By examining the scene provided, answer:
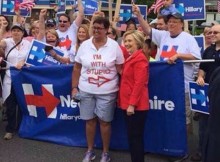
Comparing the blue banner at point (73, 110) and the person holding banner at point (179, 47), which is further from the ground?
the person holding banner at point (179, 47)

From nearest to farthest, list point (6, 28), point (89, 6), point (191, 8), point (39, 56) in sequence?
point (39, 56) → point (6, 28) → point (191, 8) → point (89, 6)

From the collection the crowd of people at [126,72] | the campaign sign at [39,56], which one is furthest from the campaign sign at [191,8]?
the campaign sign at [39,56]

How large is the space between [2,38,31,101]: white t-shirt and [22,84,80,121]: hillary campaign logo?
0.37 metres

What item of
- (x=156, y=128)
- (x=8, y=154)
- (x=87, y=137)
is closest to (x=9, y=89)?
(x=8, y=154)

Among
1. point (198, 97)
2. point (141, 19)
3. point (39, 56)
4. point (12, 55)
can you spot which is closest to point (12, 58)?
point (12, 55)

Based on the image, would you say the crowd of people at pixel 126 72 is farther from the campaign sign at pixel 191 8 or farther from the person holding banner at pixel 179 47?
the campaign sign at pixel 191 8

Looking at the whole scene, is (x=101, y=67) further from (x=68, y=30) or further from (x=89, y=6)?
(x=89, y=6)

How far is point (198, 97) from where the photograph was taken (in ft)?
16.1

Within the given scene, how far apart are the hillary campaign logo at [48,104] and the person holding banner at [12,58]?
1.08ft

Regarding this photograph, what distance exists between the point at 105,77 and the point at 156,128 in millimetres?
949

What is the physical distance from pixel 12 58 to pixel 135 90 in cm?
236

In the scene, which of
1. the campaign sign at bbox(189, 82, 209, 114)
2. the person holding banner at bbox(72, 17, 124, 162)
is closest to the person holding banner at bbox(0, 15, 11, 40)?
the person holding banner at bbox(72, 17, 124, 162)

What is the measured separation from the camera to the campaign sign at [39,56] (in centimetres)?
589

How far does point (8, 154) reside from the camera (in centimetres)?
546
